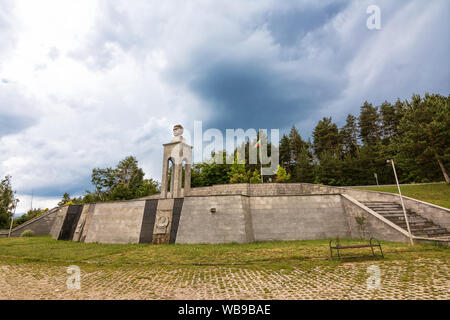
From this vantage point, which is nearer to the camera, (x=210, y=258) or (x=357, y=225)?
(x=210, y=258)

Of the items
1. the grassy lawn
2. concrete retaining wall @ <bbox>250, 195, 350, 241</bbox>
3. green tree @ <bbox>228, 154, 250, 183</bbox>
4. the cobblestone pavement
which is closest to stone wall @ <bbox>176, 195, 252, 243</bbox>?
concrete retaining wall @ <bbox>250, 195, 350, 241</bbox>

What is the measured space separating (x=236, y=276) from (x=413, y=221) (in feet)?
49.0

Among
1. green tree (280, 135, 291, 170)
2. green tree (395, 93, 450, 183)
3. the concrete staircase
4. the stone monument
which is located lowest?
the concrete staircase

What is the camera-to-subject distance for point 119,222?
18.5 m

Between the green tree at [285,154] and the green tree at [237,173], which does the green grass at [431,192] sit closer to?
the green tree at [237,173]

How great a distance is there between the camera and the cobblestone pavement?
19.0 feet

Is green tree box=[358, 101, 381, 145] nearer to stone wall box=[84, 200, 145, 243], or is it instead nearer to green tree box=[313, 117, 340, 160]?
green tree box=[313, 117, 340, 160]

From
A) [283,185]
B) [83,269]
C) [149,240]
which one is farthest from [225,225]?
[283,185]

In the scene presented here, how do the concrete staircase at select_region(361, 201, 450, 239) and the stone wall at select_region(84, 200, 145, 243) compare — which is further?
the stone wall at select_region(84, 200, 145, 243)

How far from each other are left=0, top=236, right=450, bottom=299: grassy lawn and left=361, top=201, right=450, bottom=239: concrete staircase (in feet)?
10.5

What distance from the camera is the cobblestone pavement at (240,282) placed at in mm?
5785
